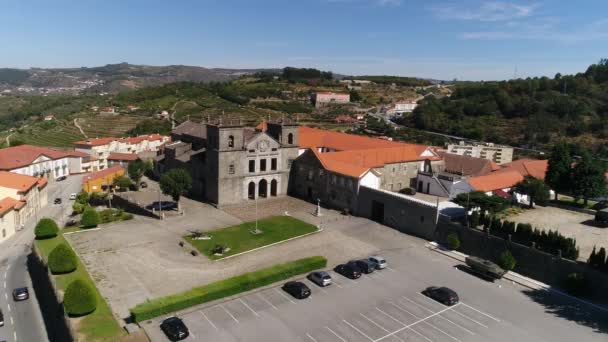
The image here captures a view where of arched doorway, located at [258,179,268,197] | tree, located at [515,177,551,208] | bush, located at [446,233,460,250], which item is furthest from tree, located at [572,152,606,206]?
arched doorway, located at [258,179,268,197]

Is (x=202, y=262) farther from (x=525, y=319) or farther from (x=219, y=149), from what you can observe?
(x=525, y=319)

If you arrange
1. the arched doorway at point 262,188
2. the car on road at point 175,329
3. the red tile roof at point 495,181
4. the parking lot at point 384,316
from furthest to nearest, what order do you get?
the arched doorway at point 262,188
the red tile roof at point 495,181
the parking lot at point 384,316
the car on road at point 175,329

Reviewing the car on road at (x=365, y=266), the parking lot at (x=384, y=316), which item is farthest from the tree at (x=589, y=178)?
the car on road at (x=365, y=266)

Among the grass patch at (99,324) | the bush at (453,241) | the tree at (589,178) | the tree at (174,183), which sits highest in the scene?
the tree at (589,178)

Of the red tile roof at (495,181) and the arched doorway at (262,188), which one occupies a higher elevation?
the red tile roof at (495,181)

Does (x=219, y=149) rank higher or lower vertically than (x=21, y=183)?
higher

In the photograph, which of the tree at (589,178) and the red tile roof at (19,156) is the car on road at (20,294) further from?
the tree at (589,178)

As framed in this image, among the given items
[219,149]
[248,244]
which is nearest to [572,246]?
[248,244]
